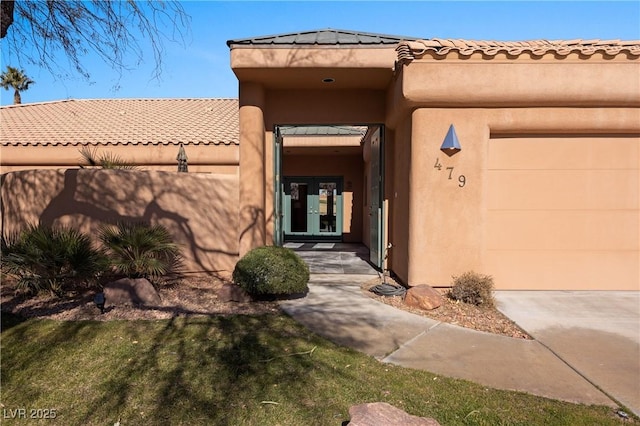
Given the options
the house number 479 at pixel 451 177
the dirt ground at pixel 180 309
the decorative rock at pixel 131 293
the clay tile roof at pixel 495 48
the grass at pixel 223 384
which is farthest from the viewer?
the house number 479 at pixel 451 177

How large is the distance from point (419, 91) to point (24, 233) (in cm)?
726

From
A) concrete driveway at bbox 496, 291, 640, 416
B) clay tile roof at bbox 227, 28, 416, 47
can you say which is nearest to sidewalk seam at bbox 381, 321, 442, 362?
concrete driveway at bbox 496, 291, 640, 416

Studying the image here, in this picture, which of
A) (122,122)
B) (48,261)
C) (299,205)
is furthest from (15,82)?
(48,261)

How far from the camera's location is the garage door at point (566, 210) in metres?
7.29

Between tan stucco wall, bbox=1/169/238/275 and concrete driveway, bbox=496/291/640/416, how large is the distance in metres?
5.88

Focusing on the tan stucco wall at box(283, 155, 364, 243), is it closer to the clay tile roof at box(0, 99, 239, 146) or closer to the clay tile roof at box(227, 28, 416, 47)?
the clay tile roof at box(0, 99, 239, 146)

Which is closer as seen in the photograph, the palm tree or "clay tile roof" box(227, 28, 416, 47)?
"clay tile roof" box(227, 28, 416, 47)

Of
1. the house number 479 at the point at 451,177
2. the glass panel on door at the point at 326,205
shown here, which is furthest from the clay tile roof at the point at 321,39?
the glass panel on door at the point at 326,205

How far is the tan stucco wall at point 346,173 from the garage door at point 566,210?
31.5 ft

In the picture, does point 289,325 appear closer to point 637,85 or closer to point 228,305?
point 228,305

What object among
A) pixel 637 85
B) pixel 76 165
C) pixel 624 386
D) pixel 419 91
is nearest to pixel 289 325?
pixel 624 386

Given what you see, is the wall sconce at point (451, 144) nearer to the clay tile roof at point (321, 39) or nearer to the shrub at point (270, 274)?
the clay tile roof at point (321, 39)

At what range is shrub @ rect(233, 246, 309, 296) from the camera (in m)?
6.24

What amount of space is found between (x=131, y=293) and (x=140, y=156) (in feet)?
22.9
